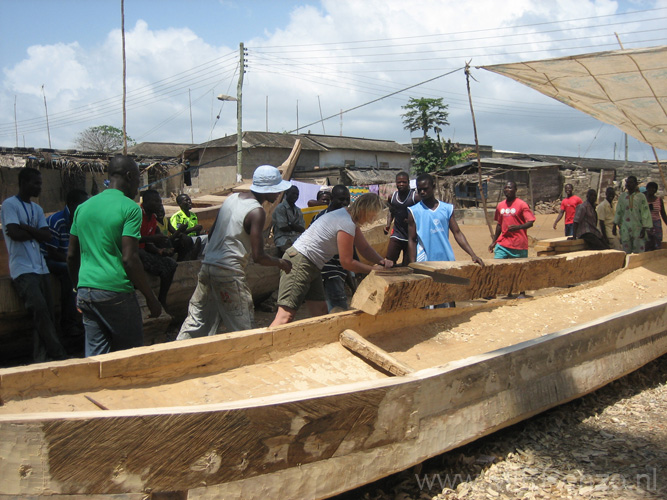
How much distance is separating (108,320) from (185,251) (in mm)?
3108

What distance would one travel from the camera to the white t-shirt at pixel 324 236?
378 centimetres

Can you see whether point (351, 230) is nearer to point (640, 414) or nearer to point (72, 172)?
point (640, 414)

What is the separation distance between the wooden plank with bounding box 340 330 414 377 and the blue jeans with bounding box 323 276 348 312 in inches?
40.3

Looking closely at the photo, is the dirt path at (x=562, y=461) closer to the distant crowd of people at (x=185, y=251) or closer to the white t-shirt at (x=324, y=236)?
the distant crowd of people at (x=185, y=251)

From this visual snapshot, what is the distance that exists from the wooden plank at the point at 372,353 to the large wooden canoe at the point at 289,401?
1cm

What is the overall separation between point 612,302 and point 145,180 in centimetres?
1311

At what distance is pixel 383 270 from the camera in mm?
3641

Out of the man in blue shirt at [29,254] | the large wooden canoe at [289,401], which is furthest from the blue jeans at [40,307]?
the large wooden canoe at [289,401]

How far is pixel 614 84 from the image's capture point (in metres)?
5.59

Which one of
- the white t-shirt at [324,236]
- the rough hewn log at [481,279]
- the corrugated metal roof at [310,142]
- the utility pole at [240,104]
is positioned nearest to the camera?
the rough hewn log at [481,279]

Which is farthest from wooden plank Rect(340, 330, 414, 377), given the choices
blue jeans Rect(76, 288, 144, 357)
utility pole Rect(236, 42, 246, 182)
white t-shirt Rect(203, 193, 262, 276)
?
utility pole Rect(236, 42, 246, 182)

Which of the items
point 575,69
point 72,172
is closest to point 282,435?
point 575,69

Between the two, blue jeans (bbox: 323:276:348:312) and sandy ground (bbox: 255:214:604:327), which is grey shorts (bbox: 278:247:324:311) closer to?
blue jeans (bbox: 323:276:348:312)

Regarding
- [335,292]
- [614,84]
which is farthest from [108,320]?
[614,84]
